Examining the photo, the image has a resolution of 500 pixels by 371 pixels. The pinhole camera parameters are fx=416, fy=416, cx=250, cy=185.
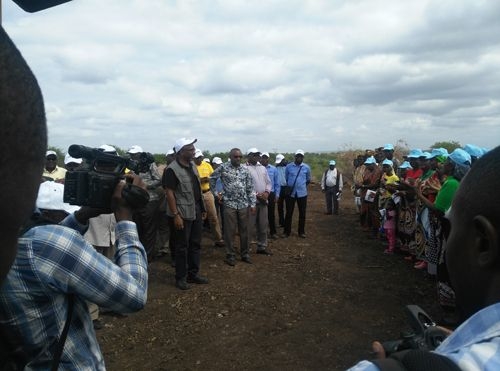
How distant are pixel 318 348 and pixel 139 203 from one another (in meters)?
3.14

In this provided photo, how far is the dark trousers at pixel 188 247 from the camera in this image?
573cm

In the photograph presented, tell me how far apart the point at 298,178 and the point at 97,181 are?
25.8 feet

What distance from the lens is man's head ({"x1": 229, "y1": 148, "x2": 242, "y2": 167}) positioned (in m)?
6.92

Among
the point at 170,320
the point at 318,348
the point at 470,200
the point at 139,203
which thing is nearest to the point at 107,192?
the point at 139,203

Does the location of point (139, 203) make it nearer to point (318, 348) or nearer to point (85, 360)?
point (85, 360)

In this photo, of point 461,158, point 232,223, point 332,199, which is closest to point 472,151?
point 461,158

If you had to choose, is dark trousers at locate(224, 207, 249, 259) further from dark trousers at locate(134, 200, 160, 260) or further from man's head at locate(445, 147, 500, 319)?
man's head at locate(445, 147, 500, 319)

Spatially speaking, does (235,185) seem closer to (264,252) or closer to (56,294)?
(264,252)

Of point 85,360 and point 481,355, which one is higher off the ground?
point 481,355

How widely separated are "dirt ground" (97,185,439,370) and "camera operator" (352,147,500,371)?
125 inches

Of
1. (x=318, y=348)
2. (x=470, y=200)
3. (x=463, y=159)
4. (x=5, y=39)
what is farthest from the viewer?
(x=463, y=159)

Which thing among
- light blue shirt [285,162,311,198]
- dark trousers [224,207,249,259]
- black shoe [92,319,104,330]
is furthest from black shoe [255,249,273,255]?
black shoe [92,319,104,330]

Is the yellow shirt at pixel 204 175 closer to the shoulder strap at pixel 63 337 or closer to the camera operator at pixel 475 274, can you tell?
the shoulder strap at pixel 63 337

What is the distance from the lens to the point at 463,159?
470 cm
